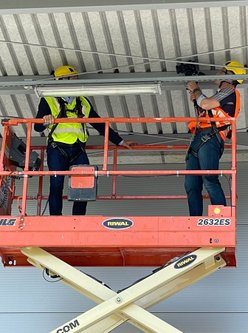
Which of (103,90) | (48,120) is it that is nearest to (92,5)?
(103,90)

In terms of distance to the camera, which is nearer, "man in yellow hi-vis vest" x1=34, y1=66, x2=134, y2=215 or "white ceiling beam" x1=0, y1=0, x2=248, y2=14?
"white ceiling beam" x1=0, y1=0, x2=248, y2=14

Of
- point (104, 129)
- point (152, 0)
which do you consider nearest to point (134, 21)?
point (152, 0)

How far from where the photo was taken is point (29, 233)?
13.5 meters

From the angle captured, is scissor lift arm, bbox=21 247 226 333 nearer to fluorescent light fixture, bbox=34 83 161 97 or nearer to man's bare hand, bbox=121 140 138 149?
fluorescent light fixture, bbox=34 83 161 97

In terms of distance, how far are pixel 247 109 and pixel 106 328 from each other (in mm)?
4508

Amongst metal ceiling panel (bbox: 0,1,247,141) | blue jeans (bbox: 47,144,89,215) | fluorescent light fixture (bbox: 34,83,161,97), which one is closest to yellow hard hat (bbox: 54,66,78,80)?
metal ceiling panel (bbox: 0,1,247,141)

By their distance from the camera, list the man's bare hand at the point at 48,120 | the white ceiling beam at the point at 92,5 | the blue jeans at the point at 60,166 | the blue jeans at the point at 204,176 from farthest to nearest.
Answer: the blue jeans at the point at 60,166
the man's bare hand at the point at 48,120
the blue jeans at the point at 204,176
the white ceiling beam at the point at 92,5

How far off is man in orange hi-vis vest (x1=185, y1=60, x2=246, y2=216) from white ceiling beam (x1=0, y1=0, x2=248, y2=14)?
53.3 inches

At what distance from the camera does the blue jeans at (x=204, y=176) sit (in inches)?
545

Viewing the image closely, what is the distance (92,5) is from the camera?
44.4 feet

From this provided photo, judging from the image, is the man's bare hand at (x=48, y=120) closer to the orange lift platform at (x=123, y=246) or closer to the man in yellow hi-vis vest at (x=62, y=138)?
the man in yellow hi-vis vest at (x=62, y=138)

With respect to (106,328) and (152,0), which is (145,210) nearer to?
(106,328)

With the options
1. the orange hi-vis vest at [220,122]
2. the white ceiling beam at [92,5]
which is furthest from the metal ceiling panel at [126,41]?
the orange hi-vis vest at [220,122]

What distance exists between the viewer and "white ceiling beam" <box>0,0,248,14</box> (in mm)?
13375
